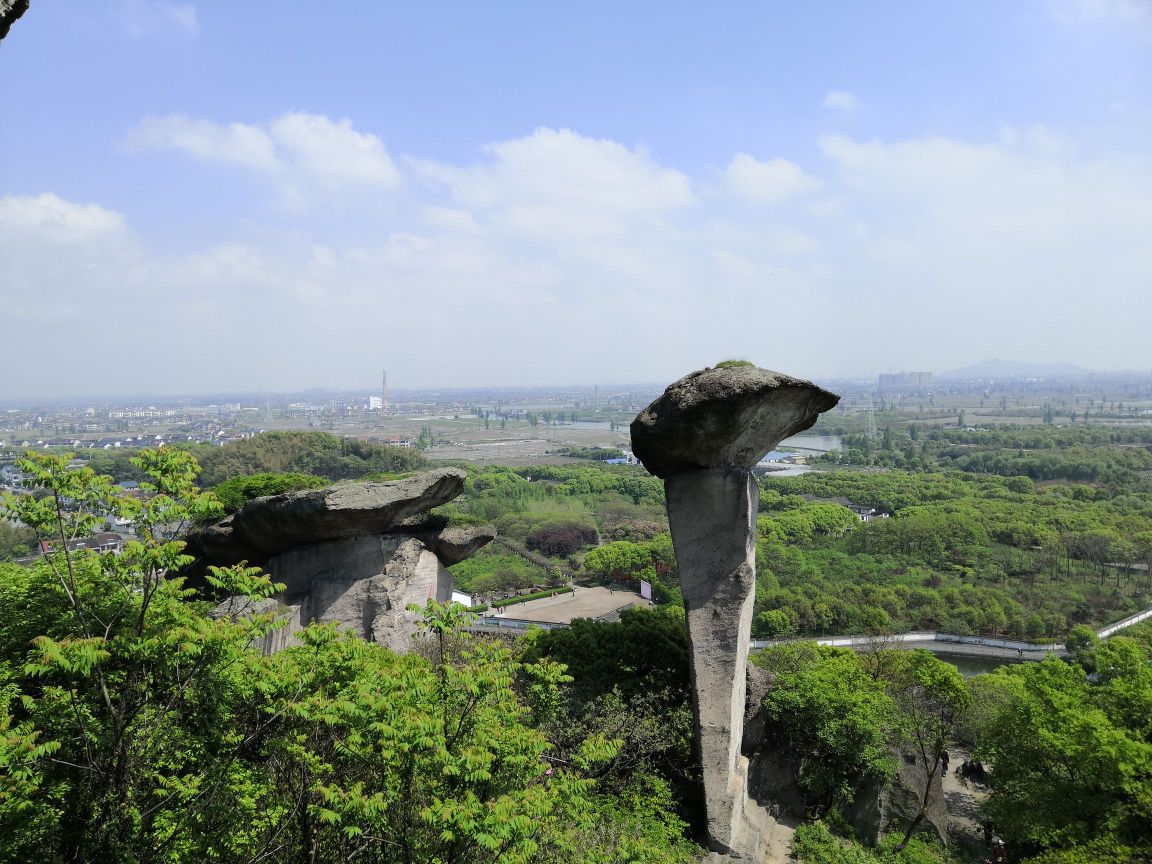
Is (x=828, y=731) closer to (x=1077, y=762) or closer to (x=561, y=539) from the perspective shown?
(x=1077, y=762)

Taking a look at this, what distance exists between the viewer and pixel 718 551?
34.9 feet

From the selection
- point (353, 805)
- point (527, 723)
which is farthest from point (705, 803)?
point (353, 805)

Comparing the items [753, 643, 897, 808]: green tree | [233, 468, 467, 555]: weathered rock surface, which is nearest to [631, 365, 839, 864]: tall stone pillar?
[753, 643, 897, 808]: green tree

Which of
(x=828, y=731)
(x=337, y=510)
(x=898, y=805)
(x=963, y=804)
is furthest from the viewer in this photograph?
(x=963, y=804)

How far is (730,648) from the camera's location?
10.6 m

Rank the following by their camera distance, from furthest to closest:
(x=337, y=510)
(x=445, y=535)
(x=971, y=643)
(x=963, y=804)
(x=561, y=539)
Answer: (x=561, y=539), (x=971, y=643), (x=963, y=804), (x=445, y=535), (x=337, y=510)

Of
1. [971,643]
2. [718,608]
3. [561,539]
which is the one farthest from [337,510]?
[561,539]

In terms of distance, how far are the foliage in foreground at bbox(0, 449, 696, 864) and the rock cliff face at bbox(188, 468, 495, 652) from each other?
19.4 feet

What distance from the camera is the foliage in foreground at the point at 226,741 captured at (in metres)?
5.12

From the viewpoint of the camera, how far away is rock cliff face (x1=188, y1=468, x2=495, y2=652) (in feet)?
41.8

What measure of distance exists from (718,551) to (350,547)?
7.48 m

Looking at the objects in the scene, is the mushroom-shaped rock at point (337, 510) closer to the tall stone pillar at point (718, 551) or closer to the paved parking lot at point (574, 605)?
the tall stone pillar at point (718, 551)

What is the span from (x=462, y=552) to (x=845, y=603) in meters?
24.5

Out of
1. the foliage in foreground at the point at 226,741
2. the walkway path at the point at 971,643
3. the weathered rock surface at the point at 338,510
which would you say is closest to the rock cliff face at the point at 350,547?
the weathered rock surface at the point at 338,510
